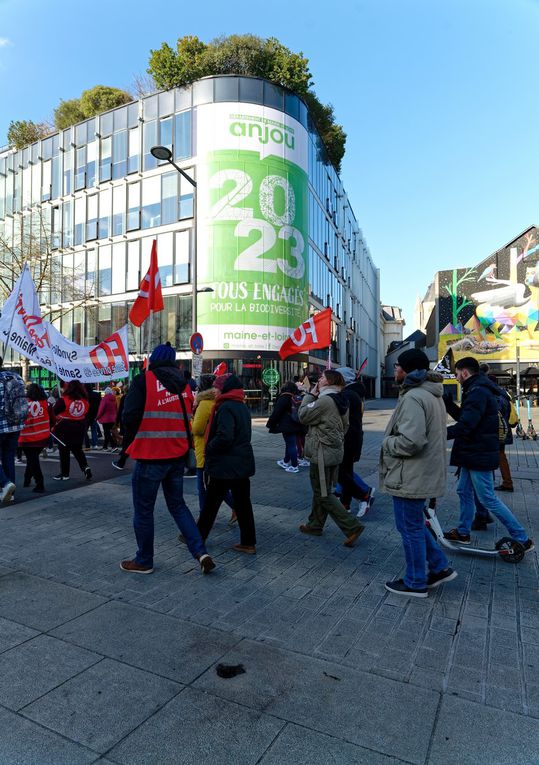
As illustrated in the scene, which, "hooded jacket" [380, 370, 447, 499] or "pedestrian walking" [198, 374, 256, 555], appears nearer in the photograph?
"hooded jacket" [380, 370, 447, 499]

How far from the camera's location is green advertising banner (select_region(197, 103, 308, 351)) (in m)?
25.2

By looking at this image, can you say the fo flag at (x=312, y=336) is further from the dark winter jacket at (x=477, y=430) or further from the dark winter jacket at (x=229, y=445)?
the dark winter jacket at (x=229, y=445)

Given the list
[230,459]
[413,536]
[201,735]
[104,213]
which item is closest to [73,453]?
[230,459]

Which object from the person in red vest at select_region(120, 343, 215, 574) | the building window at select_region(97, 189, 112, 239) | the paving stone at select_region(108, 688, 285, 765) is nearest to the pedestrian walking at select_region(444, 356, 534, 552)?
the person in red vest at select_region(120, 343, 215, 574)

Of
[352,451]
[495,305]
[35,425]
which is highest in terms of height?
[495,305]

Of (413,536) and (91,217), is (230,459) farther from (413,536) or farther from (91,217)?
(91,217)

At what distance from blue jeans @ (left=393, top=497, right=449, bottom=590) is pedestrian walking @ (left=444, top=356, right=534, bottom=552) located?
1.12 m

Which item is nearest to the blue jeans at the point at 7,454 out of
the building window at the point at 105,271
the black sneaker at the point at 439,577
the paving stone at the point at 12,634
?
the paving stone at the point at 12,634

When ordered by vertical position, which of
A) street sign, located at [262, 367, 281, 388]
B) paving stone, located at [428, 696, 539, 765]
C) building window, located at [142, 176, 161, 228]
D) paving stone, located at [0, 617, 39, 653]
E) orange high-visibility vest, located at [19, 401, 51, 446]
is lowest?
paving stone, located at [428, 696, 539, 765]

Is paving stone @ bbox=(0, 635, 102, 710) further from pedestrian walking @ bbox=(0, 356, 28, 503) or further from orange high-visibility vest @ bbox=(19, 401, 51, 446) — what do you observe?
orange high-visibility vest @ bbox=(19, 401, 51, 446)

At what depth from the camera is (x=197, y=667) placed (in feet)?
9.46

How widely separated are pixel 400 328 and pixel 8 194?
7346 centimetres

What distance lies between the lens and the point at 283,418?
29.6 feet

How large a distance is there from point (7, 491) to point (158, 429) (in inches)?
147
